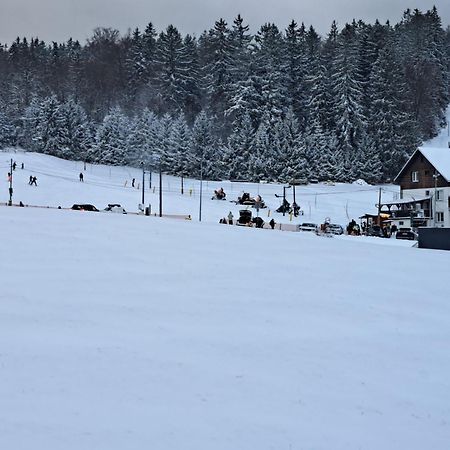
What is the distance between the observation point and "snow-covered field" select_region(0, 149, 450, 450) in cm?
800

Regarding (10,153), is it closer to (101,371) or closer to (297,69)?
(297,69)

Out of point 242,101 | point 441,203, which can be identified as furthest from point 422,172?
point 242,101

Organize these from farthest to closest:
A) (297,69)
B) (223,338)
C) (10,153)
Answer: (297,69) < (10,153) < (223,338)

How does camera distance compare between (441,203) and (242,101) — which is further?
(242,101)

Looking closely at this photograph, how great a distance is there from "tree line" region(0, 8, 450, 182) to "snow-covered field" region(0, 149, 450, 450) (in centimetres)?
6292

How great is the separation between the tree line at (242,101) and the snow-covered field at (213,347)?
62922 millimetres

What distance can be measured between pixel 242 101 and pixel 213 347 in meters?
87.6

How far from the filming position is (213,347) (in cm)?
1131

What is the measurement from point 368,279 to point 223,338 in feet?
29.3

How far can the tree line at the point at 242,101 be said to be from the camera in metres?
85.9

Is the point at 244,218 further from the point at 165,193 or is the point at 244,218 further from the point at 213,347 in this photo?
the point at 213,347

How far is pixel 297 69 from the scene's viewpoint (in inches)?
Answer: 4188

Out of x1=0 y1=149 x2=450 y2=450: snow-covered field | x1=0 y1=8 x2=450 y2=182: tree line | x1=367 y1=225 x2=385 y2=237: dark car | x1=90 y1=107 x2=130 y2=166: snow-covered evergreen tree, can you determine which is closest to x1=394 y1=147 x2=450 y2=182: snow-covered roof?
x1=367 y1=225 x2=385 y2=237: dark car

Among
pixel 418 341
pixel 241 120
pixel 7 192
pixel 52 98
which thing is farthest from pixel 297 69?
pixel 418 341
